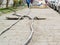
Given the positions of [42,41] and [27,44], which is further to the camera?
[42,41]

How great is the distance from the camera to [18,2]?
50.1 m

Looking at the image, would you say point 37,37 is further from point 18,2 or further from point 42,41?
point 18,2

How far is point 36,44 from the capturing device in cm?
982

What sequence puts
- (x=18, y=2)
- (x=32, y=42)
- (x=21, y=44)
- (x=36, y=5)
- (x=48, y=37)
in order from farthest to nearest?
1. (x=18, y=2)
2. (x=36, y=5)
3. (x=48, y=37)
4. (x=32, y=42)
5. (x=21, y=44)

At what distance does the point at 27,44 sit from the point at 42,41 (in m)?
1.14

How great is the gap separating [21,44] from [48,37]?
7.44 feet

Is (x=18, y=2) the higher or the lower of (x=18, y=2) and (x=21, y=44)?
the lower

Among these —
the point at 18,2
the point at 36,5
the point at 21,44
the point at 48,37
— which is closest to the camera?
the point at 21,44

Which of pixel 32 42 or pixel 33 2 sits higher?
pixel 32 42

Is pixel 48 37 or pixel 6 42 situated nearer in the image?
pixel 6 42

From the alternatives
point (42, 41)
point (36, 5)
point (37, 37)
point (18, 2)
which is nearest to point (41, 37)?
point (37, 37)

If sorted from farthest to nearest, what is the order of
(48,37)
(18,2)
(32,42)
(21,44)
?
1. (18,2)
2. (48,37)
3. (32,42)
4. (21,44)

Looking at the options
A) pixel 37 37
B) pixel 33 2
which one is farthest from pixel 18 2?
pixel 37 37

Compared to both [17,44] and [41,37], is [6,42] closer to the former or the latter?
[17,44]
